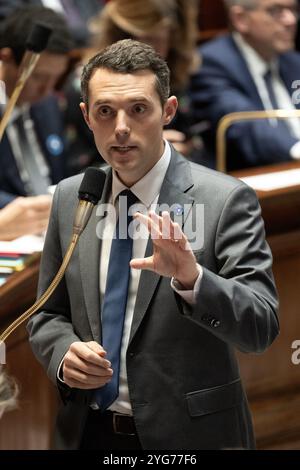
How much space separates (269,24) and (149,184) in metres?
1.18

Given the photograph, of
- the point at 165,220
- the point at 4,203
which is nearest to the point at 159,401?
the point at 165,220

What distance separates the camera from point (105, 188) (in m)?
0.88

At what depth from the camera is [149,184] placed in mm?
867

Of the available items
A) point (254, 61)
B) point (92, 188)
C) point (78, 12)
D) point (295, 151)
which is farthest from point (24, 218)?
point (78, 12)

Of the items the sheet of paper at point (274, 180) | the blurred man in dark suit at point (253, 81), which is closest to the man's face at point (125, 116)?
the sheet of paper at point (274, 180)

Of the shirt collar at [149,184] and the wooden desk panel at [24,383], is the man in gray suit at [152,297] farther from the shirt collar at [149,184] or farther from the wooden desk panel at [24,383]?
the wooden desk panel at [24,383]

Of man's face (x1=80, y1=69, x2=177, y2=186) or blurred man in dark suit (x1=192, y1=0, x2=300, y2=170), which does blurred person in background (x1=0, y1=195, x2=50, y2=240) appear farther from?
blurred man in dark suit (x1=192, y1=0, x2=300, y2=170)

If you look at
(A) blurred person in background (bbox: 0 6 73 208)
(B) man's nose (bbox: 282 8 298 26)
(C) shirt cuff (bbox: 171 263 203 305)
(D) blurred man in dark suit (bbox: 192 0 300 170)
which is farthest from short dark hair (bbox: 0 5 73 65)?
(C) shirt cuff (bbox: 171 263 203 305)

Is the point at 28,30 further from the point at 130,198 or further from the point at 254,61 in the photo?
the point at 130,198

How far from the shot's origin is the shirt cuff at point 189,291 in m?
0.78

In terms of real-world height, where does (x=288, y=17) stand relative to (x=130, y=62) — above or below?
below

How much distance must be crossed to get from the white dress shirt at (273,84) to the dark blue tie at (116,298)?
35.2 inches

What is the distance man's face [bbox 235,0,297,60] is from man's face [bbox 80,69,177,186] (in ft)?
3.78

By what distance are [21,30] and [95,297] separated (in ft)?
2.42
